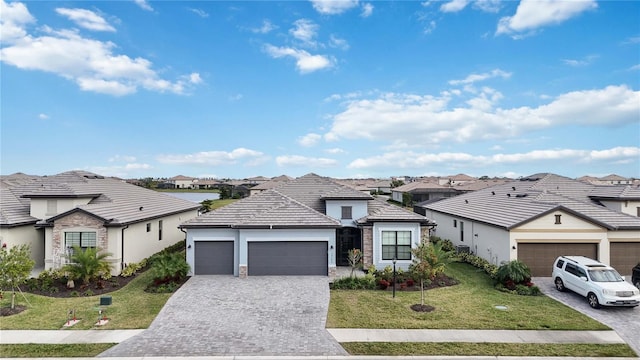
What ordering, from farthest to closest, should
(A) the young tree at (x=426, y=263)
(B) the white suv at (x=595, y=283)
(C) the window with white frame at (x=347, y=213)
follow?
1. (C) the window with white frame at (x=347, y=213)
2. (A) the young tree at (x=426, y=263)
3. (B) the white suv at (x=595, y=283)

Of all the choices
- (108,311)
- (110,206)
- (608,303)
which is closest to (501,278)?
(608,303)

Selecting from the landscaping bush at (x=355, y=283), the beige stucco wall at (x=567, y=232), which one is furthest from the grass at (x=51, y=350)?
the beige stucco wall at (x=567, y=232)

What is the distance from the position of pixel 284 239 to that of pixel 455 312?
30.8 ft

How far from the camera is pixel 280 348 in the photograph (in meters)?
10.9

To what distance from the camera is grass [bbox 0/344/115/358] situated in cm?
1047

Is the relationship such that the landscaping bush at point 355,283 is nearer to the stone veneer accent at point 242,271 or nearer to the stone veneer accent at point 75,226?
the stone veneer accent at point 242,271

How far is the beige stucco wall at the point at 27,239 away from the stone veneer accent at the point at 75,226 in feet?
5.76

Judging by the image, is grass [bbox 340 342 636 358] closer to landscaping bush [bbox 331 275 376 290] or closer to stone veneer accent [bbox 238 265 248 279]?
landscaping bush [bbox 331 275 376 290]

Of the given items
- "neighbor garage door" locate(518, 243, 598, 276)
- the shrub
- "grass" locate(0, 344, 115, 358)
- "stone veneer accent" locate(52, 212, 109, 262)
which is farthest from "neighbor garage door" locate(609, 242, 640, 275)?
"stone veneer accent" locate(52, 212, 109, 262)

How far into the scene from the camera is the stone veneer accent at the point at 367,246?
20.2 m

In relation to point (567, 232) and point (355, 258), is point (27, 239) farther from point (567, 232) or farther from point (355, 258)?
point (567, 232)

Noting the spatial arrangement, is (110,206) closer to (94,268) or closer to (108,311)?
(94,268)

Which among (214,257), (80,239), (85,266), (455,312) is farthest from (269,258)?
(80,239)

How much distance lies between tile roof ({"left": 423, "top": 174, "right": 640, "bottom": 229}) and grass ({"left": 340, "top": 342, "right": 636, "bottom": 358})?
27.9ft
